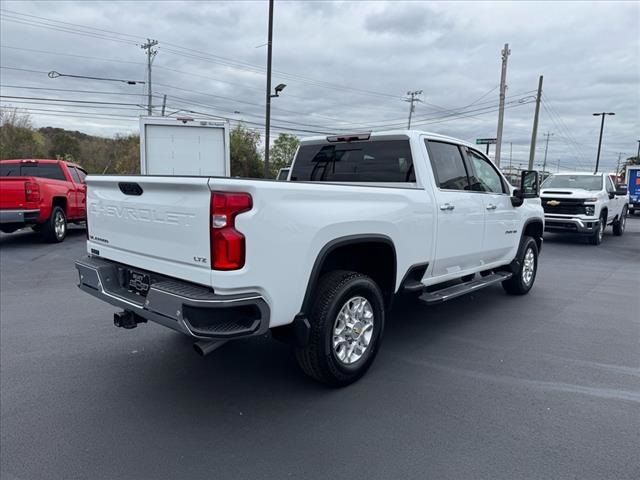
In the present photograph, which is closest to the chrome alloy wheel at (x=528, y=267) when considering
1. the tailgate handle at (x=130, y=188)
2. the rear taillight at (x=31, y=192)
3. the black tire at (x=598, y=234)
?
the tailgate handle at (x=130, y=188)

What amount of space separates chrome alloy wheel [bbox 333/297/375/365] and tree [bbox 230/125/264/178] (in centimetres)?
4142

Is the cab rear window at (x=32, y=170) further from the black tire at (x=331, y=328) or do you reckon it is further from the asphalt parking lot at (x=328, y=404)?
the black tire at (x=331, y=328)

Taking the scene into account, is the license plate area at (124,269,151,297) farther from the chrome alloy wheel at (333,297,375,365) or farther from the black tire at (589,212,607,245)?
Result: the black tire at (589,212,607,245)

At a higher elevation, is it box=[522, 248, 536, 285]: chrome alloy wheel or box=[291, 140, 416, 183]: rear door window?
box=[291, 140, 416, 183]: rear door window

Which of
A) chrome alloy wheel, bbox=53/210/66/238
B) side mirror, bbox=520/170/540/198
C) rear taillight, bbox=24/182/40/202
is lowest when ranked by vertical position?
chrome alloy wheel, bbox=53/210/66/238

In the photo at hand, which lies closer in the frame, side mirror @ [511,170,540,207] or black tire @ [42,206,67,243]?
side mirror @ [511,170,540,207]

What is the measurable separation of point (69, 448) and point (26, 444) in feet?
0.97

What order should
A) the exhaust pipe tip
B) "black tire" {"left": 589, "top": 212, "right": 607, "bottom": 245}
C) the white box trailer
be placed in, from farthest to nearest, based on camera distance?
"black tire" {"left": 589, "top": 212, "right": 607, "bottom": 245} < the white box trailer < the exhaust pipe tip

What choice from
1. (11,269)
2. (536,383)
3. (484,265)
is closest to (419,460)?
(536,383)

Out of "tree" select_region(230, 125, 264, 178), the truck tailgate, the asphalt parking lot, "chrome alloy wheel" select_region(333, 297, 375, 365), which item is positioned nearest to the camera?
the asphalt parking lot

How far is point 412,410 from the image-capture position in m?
3.34

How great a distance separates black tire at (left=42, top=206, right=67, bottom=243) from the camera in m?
10.6

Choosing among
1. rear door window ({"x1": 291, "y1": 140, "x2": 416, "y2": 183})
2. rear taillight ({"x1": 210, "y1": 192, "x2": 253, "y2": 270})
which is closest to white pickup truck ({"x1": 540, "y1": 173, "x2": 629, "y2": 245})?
rear door window ({"x1": 291, "y1": 140, "x2": 416, "y2": 183})

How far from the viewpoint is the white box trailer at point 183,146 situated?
443 inches
